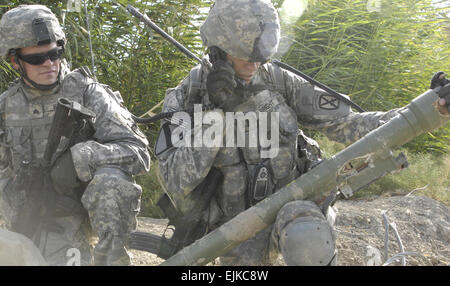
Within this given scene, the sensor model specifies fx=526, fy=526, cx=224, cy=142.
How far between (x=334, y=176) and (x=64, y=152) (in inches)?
63.4

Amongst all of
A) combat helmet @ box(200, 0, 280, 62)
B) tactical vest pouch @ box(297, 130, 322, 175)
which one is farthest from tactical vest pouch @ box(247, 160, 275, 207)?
combat helmet @ box(200, 0, 280, 62)

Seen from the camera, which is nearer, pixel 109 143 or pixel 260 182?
pixel 260 182

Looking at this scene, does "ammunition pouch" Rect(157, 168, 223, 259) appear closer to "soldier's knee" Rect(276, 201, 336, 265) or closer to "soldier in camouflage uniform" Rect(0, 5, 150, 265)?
"soldier in camouflage uniform" Rect(0, 5, 150, 265)

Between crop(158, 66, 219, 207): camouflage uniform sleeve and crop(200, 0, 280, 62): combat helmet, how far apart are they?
0.88 ft

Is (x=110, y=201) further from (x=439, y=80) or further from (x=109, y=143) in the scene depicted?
(x=439, y=80)

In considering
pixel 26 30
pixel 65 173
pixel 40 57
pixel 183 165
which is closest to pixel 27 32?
pixel 26 30

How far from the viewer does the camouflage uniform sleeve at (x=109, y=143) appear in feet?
9.74

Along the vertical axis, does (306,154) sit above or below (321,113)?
below

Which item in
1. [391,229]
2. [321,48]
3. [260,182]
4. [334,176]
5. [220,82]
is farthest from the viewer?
[321,48]

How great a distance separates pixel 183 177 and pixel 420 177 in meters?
2.88

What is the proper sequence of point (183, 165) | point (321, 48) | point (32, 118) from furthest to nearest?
point (321, 48) < point (32, 118) < point (183, 165)

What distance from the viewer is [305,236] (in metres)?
2.39

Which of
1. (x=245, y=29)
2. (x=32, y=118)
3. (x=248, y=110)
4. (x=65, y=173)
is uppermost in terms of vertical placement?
(x=245, y=29)

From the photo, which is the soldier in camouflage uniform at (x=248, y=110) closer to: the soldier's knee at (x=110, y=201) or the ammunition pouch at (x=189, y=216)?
the ammunition pouch at (x=189, y=216)
